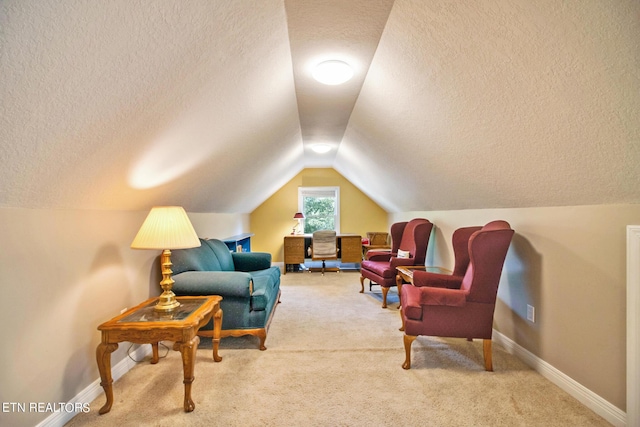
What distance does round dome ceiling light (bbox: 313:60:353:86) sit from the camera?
93.0 inches

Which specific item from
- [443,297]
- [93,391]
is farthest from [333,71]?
[93,391]

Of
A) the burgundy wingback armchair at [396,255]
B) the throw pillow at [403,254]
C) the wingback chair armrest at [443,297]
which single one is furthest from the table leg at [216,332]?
the throw pillow at [403,254]

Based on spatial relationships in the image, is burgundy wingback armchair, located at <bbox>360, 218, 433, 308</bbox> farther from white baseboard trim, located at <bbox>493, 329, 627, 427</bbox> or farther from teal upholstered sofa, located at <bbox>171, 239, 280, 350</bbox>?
teal upholstered sofa, located at <bbox>171, 239, 280, 350</bbox>

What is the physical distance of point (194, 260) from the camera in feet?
9.69

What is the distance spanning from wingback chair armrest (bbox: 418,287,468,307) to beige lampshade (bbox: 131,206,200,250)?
1.80 m

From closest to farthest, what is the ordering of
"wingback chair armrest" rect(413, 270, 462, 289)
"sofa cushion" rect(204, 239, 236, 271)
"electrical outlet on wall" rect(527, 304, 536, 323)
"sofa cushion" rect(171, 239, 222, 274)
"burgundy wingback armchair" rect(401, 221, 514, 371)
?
1. "burgundy wingback armchair" rect(401, 221, 514, 371)
2. "electrical outlet on wall" rect(527, 304, 536, 323)
3. "sofa cushion" rect(171, 239, 222, 274)
4. "wingback chair armrest" rect(413, 270, 462, 289)
5. "sofa cushion" rect(204, 239, 236, 271)

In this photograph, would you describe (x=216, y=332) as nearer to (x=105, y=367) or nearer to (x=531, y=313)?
(x=105, y=367)

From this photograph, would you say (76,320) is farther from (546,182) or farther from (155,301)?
(546,182)

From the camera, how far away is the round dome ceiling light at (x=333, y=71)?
7.75ft

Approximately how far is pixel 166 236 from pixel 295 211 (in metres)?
5.14

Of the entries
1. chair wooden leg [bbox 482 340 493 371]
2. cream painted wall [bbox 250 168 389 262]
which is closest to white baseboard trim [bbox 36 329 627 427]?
chair wooden leg [bbox 482 340 493 371]

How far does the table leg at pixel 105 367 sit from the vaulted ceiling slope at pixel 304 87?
0.89 meters

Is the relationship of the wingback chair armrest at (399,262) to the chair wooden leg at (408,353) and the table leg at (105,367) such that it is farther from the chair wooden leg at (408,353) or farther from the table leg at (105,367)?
the table leg at (105,367)

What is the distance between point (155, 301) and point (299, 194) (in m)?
5.03
